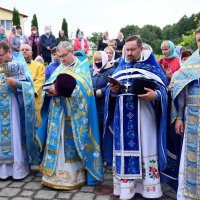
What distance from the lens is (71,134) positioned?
474cm

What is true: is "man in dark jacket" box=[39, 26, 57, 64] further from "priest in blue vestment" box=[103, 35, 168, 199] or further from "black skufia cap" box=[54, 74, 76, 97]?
"priest in blue vestment" box=[103, 35, 168, 199]

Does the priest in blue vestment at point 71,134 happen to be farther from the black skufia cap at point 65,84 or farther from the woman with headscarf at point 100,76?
the woman with headscarf at point 100,76

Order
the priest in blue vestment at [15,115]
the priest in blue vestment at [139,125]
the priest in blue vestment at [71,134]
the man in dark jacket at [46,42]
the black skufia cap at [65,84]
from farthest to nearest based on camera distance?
the man in dark jacket at [46,42], the priest in blue vestment at [15,115], the priest in blue vestment at [71,134], the black skufia cap at [65,84], the priest in blue vestment at [139,125]

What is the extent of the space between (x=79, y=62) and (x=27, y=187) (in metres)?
1.90

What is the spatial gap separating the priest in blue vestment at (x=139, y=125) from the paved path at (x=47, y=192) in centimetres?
36

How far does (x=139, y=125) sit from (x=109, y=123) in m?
0.53

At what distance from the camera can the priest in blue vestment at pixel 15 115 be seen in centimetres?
495

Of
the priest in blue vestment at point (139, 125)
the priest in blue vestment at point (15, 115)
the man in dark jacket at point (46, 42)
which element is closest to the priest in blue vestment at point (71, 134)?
the priest in blue vestment at point (15, 115)

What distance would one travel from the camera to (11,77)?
194 inches

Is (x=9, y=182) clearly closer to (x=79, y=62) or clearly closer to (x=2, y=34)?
(x=79, y=62)

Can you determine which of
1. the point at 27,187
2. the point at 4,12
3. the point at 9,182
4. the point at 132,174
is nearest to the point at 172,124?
the point at 132,174

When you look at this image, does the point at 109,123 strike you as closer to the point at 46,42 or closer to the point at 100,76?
the point at 100,76

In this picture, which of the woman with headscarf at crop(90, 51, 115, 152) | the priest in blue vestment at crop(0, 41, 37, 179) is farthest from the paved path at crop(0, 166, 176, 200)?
the woman with headscarf at crop(90, 51, 115, 152)

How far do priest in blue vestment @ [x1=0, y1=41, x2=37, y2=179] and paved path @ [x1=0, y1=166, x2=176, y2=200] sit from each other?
8.7 inches
